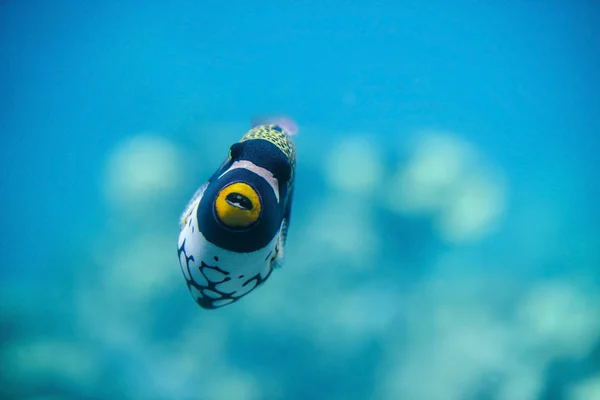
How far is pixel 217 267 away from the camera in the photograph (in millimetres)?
891

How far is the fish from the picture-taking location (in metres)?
0.75

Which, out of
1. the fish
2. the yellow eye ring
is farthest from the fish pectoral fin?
the yellow eye ring

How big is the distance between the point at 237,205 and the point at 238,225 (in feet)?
0.14

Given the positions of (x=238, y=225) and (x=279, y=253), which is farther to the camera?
(x=279, y=253)

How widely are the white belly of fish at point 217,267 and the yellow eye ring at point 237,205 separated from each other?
3.9 inches

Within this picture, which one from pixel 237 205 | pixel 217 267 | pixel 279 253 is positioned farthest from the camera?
pixel 279 253

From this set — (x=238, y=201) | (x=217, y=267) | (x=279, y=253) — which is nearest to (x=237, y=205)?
(x=238, y=201)

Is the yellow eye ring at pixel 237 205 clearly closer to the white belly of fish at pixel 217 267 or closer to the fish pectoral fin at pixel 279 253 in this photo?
the white belly of fish at pixel 217 267

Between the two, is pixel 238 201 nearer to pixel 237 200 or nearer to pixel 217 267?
pixel 237 200

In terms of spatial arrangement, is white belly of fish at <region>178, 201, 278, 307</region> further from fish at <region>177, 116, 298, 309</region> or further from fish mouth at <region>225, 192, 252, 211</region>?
fish mouth at <region>225, 192, 252, 211</region>

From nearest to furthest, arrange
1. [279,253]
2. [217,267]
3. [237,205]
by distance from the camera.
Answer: [237,205], [217,267], [279,253]

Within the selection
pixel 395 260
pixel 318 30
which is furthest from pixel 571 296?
pixel 318 30

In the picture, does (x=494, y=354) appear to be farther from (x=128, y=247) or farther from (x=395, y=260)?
(x=128, y=247)

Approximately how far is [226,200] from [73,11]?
3807 millimetres
